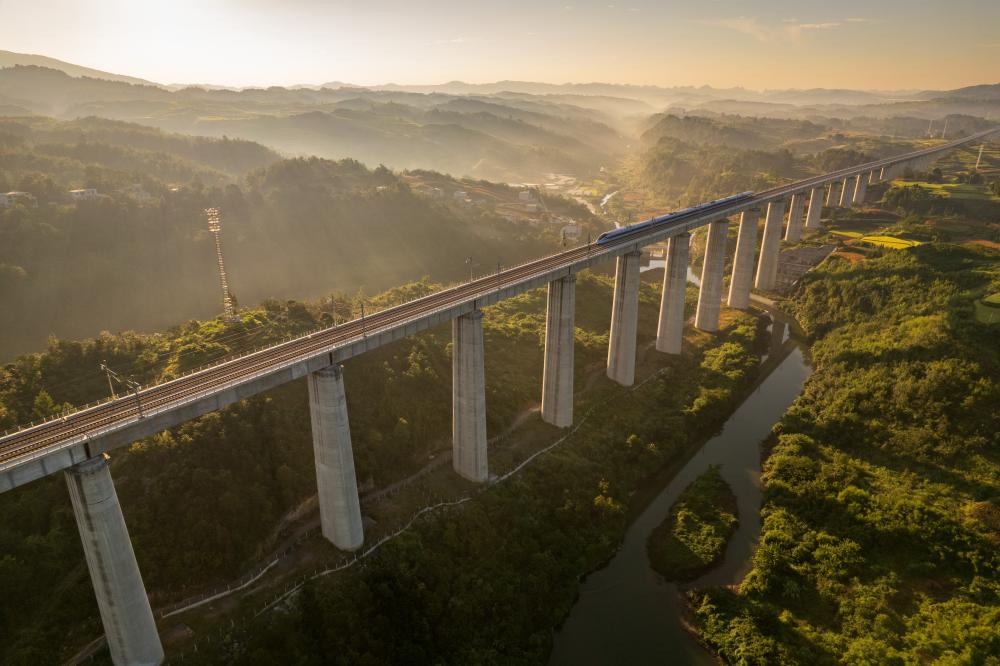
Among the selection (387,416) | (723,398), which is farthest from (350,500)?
Answer: (723,398)

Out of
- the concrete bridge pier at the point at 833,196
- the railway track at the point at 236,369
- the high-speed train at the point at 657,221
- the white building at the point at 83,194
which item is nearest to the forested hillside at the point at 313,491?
the railway track at the point at 236,369

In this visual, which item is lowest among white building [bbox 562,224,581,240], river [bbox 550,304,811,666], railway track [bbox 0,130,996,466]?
river [bbox 550,304,811,666]

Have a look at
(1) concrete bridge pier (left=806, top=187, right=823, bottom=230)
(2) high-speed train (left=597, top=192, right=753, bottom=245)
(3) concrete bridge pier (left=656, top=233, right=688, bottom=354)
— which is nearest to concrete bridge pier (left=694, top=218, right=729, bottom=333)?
(2) high-speed train (left=597, top=192, right=753, bottom=245)

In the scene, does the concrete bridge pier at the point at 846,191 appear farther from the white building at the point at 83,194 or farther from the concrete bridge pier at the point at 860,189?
the white building at the point at 83,194

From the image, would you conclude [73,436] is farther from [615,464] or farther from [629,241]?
[629,241]

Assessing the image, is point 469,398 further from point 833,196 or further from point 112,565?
point 833,196

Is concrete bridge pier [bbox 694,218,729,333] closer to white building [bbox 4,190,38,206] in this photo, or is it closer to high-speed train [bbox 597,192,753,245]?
high-speed train [bbox 597,192,753,245]
